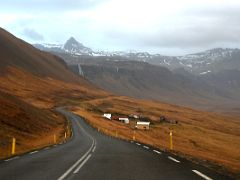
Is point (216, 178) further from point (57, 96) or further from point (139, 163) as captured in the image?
point (57, 96)

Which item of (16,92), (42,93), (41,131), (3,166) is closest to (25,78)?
(42,93)

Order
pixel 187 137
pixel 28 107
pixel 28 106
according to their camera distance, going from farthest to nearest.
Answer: pixel 187 137
pixel 28 106
pixel 28 107

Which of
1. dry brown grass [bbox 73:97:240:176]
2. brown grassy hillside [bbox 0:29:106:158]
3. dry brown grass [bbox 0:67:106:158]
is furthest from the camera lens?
brown grassy hillside [bbox 0:29:106:158]

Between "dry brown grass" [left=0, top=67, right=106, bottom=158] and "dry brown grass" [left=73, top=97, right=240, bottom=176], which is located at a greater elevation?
"dry brown grass" [left=0, top=67, right=106, bottom=158]

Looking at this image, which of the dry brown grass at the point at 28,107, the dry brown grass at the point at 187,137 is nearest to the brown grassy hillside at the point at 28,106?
→ the dry brown grass at the point at 28,107

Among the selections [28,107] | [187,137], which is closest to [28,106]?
[28,107]

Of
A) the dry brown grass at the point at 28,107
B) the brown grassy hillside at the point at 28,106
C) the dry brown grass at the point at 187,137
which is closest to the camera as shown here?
the dry brown grass at the point at 187,137

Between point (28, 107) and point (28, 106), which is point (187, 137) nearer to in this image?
point (28, 106)

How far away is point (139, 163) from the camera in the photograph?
1938 centimetres

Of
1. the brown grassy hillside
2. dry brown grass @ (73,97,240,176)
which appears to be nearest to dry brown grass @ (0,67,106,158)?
the brown grassy hillside

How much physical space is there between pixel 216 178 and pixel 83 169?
16.6 feet

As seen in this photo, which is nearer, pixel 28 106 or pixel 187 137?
pixel 28 106

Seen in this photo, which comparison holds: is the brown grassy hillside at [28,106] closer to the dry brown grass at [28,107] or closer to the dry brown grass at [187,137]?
the dry brown grass at [28,107]

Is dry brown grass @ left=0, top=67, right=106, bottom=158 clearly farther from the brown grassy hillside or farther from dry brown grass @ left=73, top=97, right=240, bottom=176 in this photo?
dry brown grass @ left=73, top=97, right=240, bottom=176
